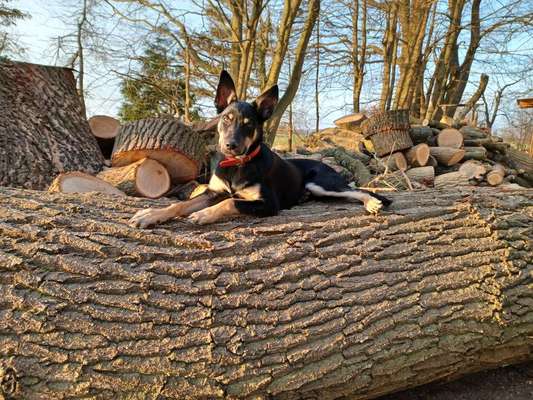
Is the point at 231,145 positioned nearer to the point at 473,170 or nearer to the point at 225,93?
the point at 225,93

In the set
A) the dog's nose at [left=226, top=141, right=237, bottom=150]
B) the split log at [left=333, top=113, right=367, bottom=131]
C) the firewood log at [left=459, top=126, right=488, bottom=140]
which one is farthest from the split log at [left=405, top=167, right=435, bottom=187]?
the dog's nose at [left=226, top=141, right=237, bottom=150]

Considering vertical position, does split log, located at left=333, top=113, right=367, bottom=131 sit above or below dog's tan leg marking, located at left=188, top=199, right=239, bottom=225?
above

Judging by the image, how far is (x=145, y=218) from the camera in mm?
2189

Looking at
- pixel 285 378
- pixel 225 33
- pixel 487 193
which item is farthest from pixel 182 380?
pixel 225 33

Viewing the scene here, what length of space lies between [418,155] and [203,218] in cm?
645

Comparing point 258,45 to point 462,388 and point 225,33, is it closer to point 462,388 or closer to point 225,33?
point 225,33

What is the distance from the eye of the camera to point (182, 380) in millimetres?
1701

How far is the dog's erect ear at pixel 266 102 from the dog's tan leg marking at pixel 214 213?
3.04 feet

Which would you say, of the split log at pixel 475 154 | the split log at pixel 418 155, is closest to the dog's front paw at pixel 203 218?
the split log at pixel 418 155

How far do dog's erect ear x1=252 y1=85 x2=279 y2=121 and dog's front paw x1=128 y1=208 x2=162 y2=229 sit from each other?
1259 millimetres

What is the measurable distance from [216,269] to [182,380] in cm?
56

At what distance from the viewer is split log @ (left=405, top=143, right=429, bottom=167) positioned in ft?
25.1

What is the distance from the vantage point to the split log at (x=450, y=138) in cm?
840

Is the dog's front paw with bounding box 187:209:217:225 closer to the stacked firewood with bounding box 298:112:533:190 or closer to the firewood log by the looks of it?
the stacked firewood with bounding box 298:112:533:190
